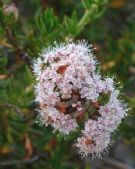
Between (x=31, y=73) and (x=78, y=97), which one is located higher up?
(x=31, y=73)

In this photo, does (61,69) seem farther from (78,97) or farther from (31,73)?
(31,73)

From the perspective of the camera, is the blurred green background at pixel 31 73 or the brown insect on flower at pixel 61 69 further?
the blurred green background at pixel 31 73

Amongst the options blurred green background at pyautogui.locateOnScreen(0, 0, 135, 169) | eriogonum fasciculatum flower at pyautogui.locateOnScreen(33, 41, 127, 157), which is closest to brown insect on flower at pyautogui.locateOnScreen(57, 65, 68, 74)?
eriogonum fasciculatum flower at pyautogui.locateOnScreen(33, 41, 127, 157)

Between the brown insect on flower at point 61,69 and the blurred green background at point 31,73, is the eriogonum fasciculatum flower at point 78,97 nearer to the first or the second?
the brown insect on flower at point 61,69

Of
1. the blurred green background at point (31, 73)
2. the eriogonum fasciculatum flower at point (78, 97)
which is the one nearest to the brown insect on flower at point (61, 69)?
the eriogonum fasciculatum flower at point (78, 97)

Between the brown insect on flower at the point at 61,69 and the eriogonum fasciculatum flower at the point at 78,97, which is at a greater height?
the brown insect on flower at the point at 61,69

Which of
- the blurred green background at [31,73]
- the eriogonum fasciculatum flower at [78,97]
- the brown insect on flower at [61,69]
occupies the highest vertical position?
the blurred green background at [31,73]

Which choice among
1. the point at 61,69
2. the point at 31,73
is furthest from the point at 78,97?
the point at 31,73
